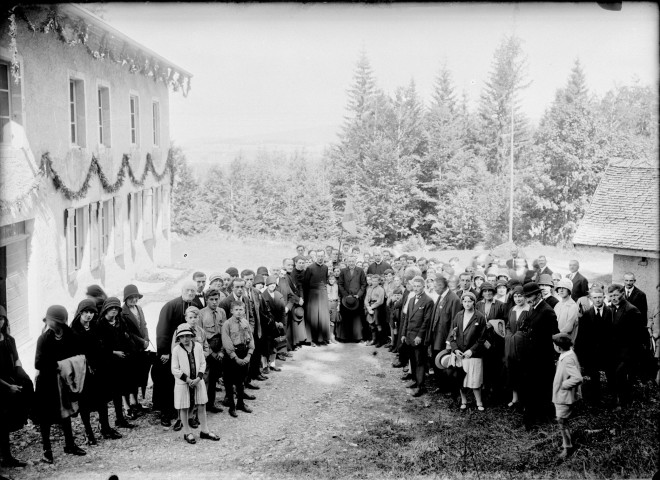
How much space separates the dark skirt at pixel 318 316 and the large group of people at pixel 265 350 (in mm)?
1277

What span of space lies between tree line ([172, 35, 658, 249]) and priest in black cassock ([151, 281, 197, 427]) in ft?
73.8

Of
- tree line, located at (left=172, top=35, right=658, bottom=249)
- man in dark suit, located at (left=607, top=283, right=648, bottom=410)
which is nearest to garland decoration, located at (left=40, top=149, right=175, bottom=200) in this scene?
man in dark suit, located at (left=607, top=283, right=648, bottom=410)

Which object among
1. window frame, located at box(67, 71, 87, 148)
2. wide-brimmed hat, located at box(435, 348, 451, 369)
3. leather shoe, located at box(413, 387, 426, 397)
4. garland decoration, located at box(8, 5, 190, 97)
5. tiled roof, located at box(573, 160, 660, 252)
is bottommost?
leather shoe, located at box(413, 387, 426, 397)

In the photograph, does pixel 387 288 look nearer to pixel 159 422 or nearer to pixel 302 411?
pixel 302 411

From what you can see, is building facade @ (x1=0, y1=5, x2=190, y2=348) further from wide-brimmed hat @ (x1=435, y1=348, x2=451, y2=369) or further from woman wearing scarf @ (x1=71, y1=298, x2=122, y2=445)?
wide-brimmed hat @ (x1=435, y1=348, x2=451, y2=369)

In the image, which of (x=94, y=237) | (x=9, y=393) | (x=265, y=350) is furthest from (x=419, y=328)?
(x=94, y=237)

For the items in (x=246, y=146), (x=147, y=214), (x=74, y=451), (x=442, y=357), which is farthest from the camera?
(x=246, y=146)

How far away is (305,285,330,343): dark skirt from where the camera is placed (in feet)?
40.4

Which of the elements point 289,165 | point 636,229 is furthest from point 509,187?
point 636,229

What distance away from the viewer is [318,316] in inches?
488

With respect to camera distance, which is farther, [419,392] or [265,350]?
[265,350]

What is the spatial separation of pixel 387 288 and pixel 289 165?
31276 mm

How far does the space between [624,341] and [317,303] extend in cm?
596

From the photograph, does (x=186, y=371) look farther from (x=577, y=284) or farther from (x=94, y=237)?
(x=94, y=237)
